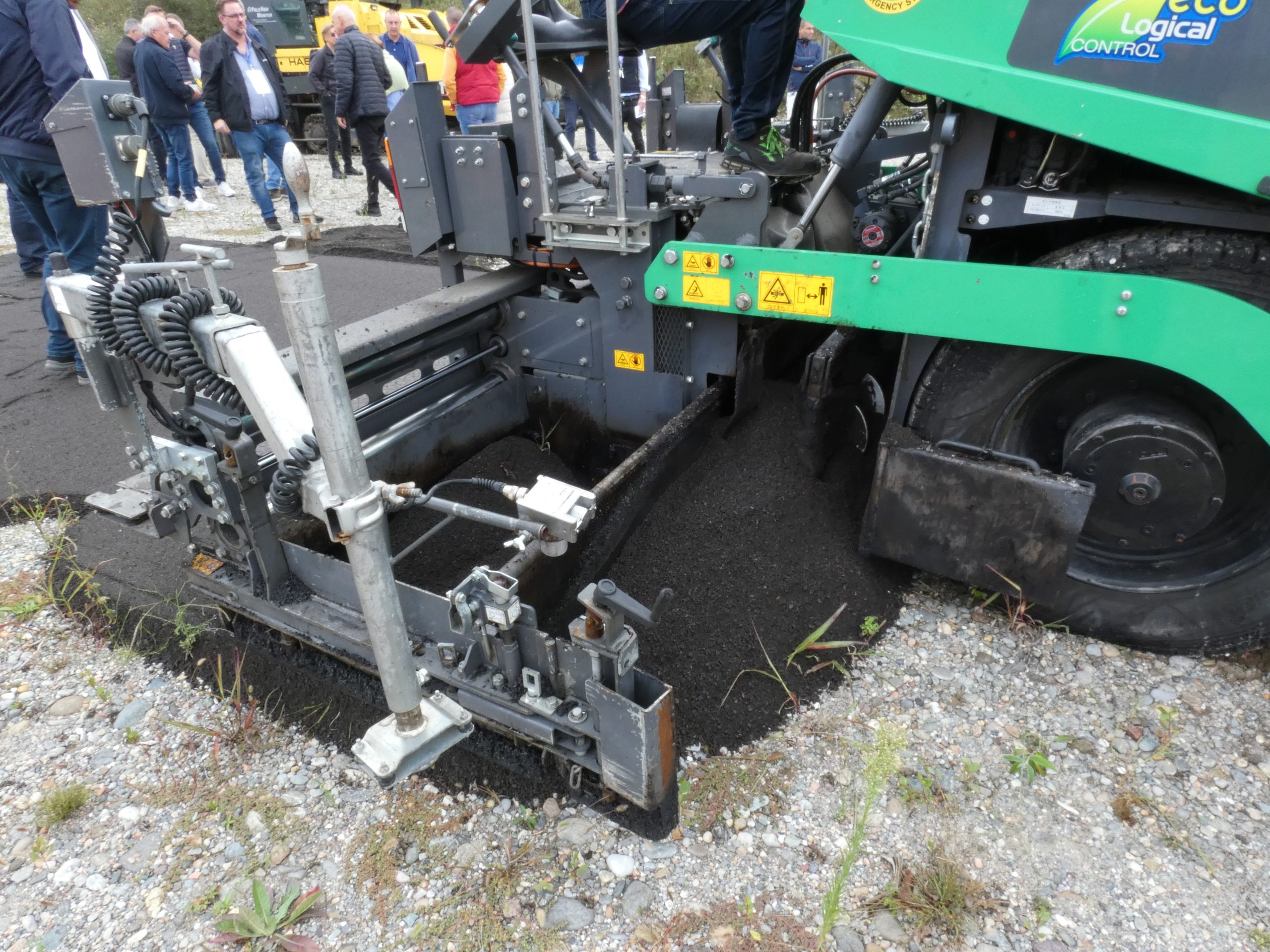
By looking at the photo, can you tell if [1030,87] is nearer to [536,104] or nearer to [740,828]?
[536,104]

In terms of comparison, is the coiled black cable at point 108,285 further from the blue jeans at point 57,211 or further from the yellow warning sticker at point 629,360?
the blue jeans at point 57,211

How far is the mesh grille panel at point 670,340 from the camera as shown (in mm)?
2836

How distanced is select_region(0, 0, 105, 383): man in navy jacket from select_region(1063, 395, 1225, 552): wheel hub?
14.6 ft

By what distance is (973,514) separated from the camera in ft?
7.68

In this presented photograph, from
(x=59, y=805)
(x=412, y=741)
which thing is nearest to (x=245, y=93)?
(x=59, y=805)

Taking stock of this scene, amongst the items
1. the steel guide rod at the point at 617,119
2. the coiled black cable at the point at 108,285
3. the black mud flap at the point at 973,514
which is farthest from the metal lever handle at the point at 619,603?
the steel guide rod at the point at 617,119

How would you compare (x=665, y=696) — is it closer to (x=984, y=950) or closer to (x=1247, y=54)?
(x=984, y=950)

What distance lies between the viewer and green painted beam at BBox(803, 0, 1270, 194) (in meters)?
1.76

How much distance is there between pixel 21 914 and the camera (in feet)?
6.01

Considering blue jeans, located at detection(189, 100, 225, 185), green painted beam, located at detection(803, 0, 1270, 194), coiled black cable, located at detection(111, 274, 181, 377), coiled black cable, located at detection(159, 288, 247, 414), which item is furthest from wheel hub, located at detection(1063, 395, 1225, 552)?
blue jeans, located at detection(189, 100, 225, 185)

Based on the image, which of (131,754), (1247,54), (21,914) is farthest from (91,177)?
(1247,54)

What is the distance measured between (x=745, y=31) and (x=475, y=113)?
696cm

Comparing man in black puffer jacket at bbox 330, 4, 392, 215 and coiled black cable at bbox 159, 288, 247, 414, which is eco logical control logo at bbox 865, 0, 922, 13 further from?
man in black puffer jacket at bbox 330, 4, 392, 215

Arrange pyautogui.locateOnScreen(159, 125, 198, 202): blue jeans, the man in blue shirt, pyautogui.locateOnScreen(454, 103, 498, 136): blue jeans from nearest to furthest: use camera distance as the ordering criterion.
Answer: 1. the man in blue shirt
2. pyautogui.locateOnScreen(159, 125, 198, 202): blue jeans
3. pyautogui.locateOnScreen(454, 103, 498, 136): blue jeans
